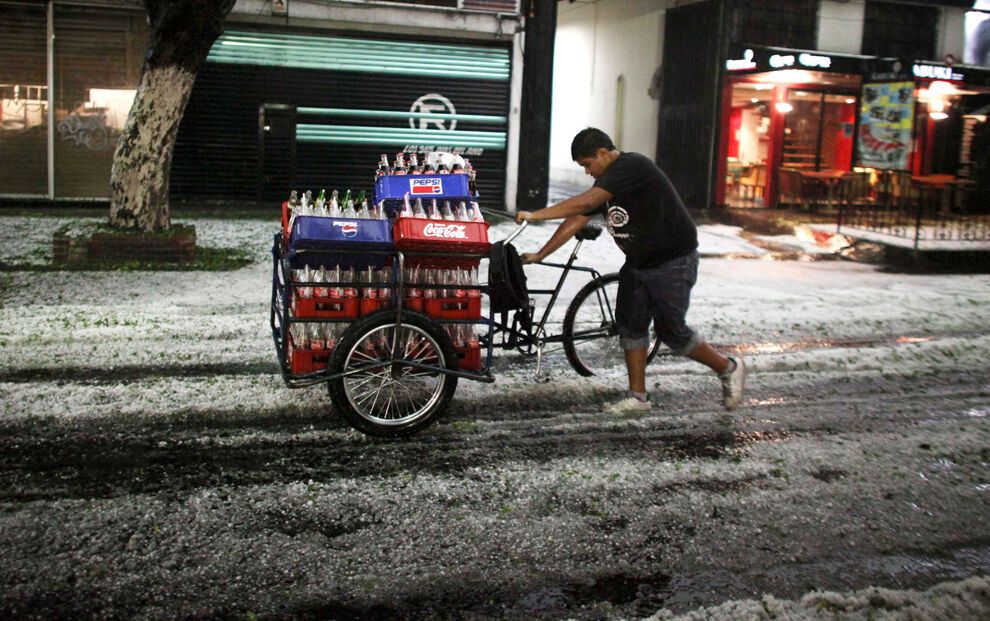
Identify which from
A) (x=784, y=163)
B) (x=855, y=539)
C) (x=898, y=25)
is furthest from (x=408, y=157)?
(x=898, y=25)

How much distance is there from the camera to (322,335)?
5891 mm

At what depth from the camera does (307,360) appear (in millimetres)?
5812

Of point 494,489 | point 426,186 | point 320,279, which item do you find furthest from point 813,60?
point 494,489

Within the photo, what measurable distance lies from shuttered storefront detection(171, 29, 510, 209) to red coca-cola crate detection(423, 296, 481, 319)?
11310 millimetres

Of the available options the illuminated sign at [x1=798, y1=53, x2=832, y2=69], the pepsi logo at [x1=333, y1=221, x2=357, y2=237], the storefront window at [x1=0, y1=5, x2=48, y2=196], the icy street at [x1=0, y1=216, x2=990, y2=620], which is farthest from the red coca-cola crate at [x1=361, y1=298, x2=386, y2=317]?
the illuminated sign at [x1=798, y1=53, x2=832, y2=69]

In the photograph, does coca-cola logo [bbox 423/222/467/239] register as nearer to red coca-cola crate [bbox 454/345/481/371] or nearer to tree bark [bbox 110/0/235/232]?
red coca-cola crate [bbox 454/345/481/371]

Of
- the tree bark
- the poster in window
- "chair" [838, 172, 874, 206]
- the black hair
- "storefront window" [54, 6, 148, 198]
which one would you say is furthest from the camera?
"chair" [838, 172, 874, 206]

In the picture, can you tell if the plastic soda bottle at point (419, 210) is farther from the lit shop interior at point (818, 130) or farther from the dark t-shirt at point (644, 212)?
the lit shop interior at point (818, 130)

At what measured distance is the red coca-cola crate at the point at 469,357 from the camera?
6.16 m

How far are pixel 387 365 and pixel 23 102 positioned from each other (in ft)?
43.6

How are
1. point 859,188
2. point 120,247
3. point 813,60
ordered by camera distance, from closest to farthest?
1. point 120,247
2. point 813,60
3. point 859,188

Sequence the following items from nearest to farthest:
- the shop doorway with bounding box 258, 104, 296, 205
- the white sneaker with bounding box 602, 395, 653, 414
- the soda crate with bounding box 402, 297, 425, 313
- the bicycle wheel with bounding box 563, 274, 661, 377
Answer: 1. the soda crate with bounding box 402, 297, 425, 313
2. the white sneaker with bounding box 602, 395, 653, 414
3. the bicycle wheel with bounding box 563, 274, 661, 377
4. the shop doorway with bounding box 258, 104, 296, 205

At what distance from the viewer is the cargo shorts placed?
6.20 m

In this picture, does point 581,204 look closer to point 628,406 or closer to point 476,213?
point 476,213
